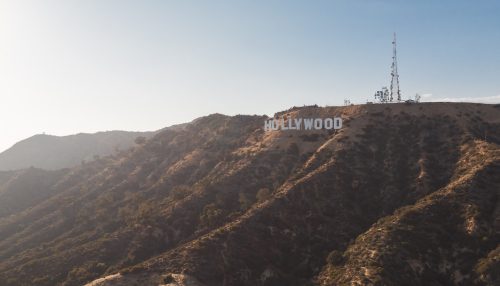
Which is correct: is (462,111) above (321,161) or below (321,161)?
above

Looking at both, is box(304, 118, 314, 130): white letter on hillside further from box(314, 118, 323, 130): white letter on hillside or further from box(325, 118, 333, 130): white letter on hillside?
box(325, 118, 333, 130): white letter on hillside

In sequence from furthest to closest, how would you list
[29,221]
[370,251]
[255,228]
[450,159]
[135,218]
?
[29,221]
[135,218]
[450,159]
[255,228]
[370,251]

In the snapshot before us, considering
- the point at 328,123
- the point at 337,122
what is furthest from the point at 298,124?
the point at 337,122

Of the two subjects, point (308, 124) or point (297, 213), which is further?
point (308, 124)

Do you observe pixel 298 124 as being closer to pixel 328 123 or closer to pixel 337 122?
pixel 328 123

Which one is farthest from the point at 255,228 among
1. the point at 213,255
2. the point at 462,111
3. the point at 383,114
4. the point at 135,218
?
the point at 462,111

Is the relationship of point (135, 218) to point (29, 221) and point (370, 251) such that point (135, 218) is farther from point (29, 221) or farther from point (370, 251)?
point (370, 251)

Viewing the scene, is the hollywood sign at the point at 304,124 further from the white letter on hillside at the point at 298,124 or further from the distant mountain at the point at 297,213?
the distant mountain at the point at 297,213
